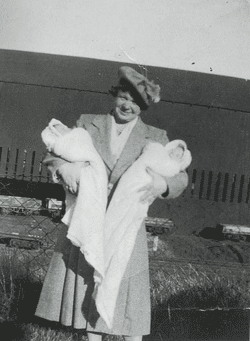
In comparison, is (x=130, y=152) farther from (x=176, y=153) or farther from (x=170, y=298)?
(x=170, y=298)

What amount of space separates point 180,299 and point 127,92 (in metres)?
2.83

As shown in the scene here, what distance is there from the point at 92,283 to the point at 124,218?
18.9 inches

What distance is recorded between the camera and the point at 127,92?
11.3ft

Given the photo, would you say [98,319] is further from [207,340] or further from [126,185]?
[207,340]

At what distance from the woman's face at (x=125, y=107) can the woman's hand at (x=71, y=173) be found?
357 mm

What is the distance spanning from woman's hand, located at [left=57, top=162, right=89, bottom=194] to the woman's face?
0.36 m

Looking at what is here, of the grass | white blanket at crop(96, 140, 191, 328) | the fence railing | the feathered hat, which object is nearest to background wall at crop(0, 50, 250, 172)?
the fence railing

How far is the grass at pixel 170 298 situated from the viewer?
471 centimetres

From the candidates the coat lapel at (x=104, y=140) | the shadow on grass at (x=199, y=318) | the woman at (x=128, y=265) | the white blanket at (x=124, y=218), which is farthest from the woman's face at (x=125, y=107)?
the shadow on grass at (x=199, y=318)

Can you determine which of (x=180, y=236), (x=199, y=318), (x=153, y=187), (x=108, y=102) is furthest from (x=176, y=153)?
(x=180, y=236)

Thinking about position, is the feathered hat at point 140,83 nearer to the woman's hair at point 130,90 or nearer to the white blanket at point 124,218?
the woman's hair at point 130,90

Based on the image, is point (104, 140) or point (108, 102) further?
point (108, 102)

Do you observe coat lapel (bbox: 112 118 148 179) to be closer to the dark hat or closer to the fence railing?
the dark hat

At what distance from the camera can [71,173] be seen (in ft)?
11.1
